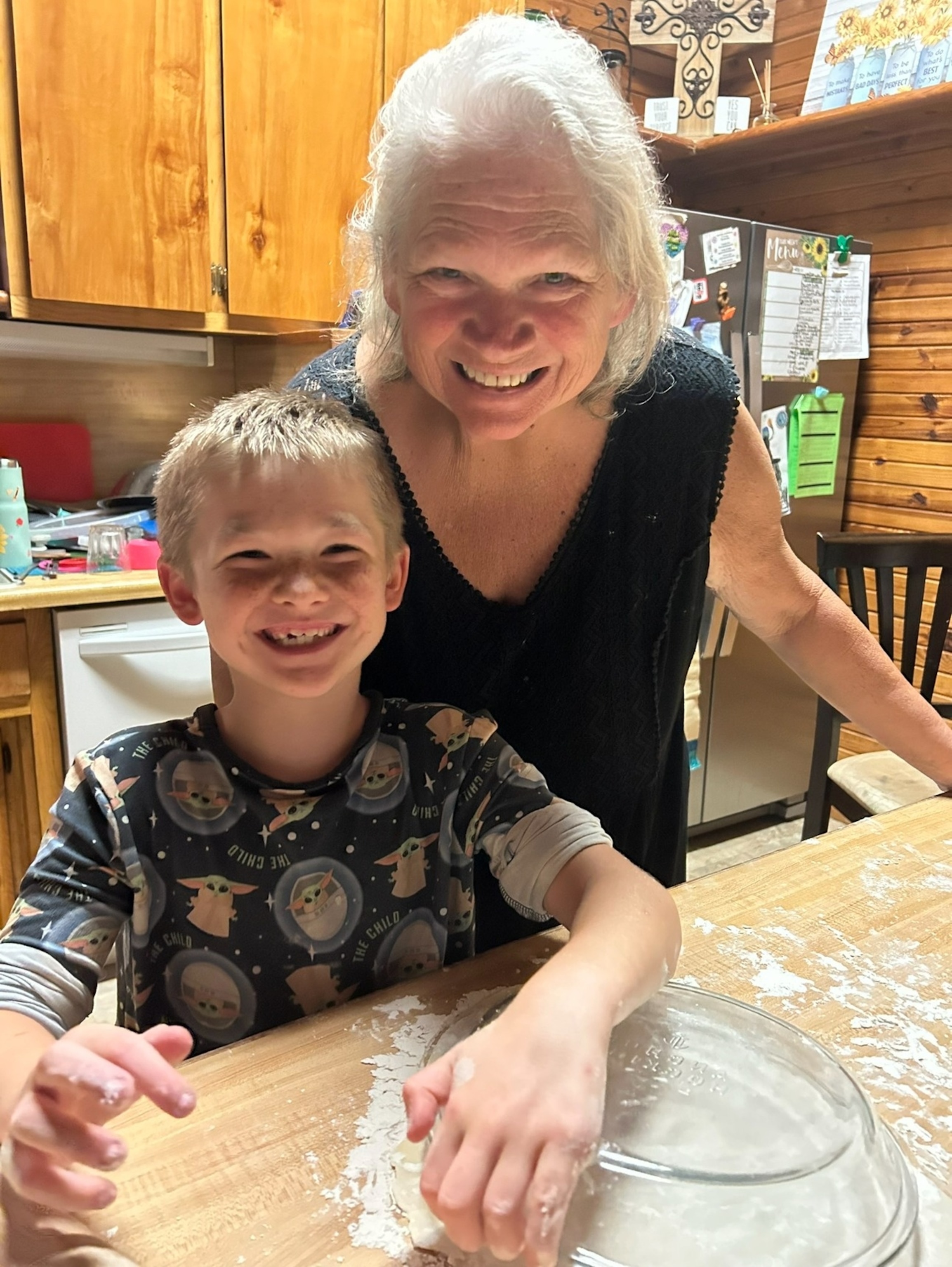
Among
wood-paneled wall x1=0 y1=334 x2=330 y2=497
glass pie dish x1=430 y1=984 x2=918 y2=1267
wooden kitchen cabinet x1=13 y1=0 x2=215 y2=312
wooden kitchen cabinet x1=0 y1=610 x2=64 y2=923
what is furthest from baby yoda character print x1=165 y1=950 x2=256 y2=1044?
wood-paneled wall x1=0 y1=334 x2=330 y2=497

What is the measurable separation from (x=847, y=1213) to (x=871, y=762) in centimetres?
147

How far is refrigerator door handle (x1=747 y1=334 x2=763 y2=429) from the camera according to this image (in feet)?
8.00

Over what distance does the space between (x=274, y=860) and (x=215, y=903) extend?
58mm

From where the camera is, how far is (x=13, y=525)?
75.1 inches

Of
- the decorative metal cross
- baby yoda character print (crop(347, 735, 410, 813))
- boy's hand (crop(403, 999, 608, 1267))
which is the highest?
the decorative metal cross

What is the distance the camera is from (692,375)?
1022 mm

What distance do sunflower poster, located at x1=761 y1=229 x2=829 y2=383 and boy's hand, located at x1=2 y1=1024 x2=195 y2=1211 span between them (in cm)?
240

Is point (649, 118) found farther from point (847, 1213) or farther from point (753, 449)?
point (847, 1213)

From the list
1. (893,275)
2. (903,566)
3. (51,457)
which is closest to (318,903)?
(903,566)

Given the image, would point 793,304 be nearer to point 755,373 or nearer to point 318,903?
point 755,373

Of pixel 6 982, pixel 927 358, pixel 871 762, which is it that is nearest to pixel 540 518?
pixel 6 982

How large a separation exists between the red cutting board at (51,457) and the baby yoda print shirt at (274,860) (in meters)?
1.75

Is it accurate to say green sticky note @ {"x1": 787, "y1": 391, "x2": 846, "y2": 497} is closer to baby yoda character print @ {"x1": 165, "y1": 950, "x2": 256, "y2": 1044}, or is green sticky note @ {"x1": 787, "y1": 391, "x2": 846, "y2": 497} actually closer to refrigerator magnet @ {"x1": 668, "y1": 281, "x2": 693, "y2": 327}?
refrigerator magnet @ {"x1": 668, "y1": 281, "x2": 693, "y2": 327}

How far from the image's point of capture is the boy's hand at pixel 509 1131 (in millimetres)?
429
